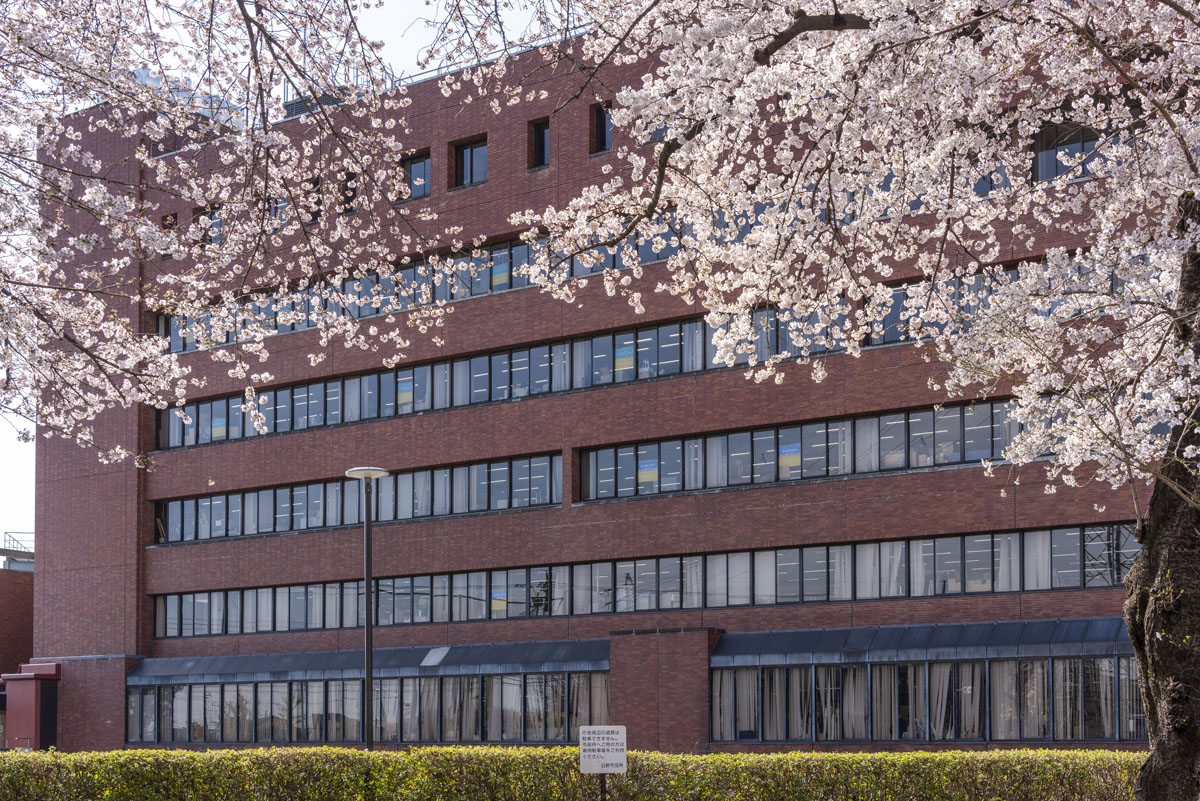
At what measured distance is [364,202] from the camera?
14711 mm

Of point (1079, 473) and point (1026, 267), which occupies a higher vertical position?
point (1026, 267)

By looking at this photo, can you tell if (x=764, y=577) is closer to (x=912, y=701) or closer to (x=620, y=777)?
(x=912, y=701)

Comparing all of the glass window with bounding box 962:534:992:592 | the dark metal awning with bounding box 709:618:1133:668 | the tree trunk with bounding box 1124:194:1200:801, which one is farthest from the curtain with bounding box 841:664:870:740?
the tree trunk with bounding box 1124:194:1200:801

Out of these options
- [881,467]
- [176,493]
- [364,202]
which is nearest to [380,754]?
[364,202]

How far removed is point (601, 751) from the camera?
1731 cm

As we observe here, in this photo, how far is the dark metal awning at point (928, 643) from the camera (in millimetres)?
29844

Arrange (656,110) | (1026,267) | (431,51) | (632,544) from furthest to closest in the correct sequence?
(632,544)
(1026,267)
(656,110)
(431,51)

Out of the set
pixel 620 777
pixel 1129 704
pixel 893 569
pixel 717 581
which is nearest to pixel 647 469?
pixel 717 581

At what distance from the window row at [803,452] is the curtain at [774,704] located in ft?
15.5

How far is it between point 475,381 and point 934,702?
51.6 ft

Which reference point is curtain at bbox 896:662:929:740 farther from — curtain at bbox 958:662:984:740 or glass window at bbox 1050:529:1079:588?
glass window at bbox 1050:529:1079:588

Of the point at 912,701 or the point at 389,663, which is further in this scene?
the point at 389,663

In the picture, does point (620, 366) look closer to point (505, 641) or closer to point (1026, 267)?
point (505, 641)

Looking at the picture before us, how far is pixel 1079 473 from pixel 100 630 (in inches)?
1271
